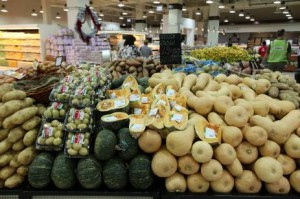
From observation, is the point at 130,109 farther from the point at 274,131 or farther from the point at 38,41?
the point at 38,41

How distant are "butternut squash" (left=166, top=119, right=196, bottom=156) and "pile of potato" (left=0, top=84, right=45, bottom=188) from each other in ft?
3.06

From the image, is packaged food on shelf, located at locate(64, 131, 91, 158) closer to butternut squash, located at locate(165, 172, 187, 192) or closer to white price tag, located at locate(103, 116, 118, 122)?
white price tag, located at locate(103, 116, 118, 122)

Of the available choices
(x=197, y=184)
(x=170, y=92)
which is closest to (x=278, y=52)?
(x=170, y=92)

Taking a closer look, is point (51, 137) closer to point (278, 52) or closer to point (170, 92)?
point (170, 92)

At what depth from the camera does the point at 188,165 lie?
1719 millimetres

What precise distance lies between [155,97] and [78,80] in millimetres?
663

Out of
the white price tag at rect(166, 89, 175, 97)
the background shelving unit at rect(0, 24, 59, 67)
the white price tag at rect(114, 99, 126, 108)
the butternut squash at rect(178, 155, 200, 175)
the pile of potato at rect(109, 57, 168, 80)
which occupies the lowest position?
the butternut squash at rect(178, 155, 200, 175)

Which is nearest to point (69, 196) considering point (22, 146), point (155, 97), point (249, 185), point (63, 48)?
point (22, 146)

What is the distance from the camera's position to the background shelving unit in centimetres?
875

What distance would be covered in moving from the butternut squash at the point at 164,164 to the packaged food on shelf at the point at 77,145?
44cm

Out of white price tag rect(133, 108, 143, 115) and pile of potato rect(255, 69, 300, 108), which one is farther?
pile of potato rect(255, 69, 300, 108)

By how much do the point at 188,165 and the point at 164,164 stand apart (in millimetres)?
151

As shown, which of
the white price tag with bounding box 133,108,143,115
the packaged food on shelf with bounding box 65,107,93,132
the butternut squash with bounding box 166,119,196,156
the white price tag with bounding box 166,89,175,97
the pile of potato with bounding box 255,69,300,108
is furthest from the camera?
the pile of potato with bounding box 255,69,300,108

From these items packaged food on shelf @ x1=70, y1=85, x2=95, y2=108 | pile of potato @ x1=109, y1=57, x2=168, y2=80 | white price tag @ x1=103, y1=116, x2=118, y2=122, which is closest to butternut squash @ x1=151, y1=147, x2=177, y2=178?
white price tag @ x1=103, y1=116, x2=118, y2=122
